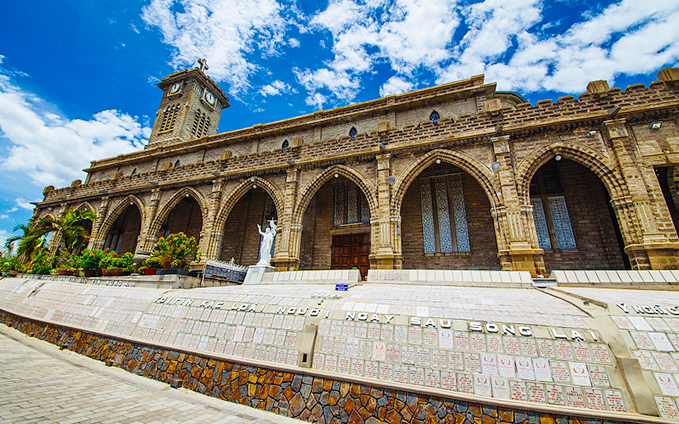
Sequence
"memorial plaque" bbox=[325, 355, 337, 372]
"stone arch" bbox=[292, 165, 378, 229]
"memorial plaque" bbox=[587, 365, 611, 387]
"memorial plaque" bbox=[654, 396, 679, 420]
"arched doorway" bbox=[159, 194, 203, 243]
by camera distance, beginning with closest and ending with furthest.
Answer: "memorial plaque" bbox=[654, 396, 679, 420], "memorial plaque" bbox=[587, 365, 611, 387], "memorial plaque" bbox=[325, 355, 337, 372], "stone arch" bbox=[292, 165, 378, 229], "arched doorway" bbox=[159, 194, 203, 243]

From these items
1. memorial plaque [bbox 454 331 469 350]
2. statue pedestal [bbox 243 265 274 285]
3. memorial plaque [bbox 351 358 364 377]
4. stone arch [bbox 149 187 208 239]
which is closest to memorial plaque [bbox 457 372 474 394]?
memorial plaque [bbox 454 331 469 350]

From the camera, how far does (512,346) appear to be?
3186 millimetres

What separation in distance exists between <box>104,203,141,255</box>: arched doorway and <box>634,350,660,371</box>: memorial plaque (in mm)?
25026

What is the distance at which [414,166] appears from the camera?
11.7 meters

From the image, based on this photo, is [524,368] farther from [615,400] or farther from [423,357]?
[423,357]

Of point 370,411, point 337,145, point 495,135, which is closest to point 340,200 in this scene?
point 337,145

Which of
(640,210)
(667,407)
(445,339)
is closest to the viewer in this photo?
(667,407)

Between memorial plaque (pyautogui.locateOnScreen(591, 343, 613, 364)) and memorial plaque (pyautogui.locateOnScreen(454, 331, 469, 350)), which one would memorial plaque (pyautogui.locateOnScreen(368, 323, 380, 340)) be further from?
memorial plaque (pyautogui.locateOnScreen(591, 343, 613, 364))

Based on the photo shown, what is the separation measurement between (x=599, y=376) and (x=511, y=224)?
25.5 ft

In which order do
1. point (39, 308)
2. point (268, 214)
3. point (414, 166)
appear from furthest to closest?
point (268, 214), point (414, 166), point (39, 308)

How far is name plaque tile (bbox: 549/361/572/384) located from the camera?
114 inches

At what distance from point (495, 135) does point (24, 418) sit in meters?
13.7

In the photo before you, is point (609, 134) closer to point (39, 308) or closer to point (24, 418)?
point (24, 418)

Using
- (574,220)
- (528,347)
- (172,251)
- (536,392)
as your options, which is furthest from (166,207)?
(574,220)
